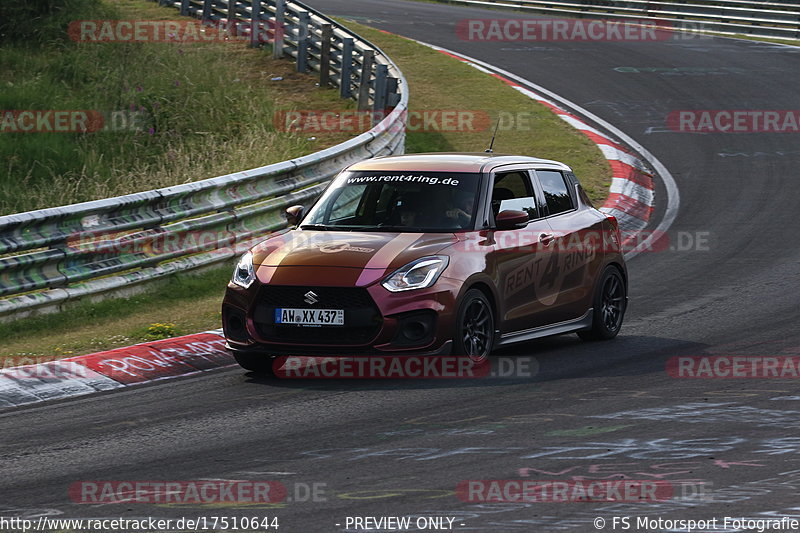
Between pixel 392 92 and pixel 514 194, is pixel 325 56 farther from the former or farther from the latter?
pixel 514 194

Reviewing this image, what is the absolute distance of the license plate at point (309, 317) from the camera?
30.2ft

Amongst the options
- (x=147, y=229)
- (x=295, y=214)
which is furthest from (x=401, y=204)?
(x=147, y=229)

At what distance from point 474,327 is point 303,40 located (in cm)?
1573

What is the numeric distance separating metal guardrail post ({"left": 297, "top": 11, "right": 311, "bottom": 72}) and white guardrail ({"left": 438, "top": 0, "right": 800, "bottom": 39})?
1724cm

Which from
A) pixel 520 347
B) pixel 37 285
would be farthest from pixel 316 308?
pixel 37 285

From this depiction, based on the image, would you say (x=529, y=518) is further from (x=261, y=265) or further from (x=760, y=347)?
(x=760, y=347)

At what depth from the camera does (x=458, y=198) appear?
10.3 meters

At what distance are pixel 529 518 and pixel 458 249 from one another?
4.14 m

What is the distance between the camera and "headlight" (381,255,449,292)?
9.27 meters

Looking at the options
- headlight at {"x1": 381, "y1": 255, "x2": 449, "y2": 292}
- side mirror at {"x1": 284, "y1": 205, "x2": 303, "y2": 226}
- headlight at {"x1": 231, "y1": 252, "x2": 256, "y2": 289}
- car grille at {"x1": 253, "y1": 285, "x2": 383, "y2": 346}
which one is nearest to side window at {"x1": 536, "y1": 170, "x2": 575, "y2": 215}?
headlight at {"x1": 381, "y1": 255, "x2": 449, "y2": 292}

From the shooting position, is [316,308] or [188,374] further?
[188,374]

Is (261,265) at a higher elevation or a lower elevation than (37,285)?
higher

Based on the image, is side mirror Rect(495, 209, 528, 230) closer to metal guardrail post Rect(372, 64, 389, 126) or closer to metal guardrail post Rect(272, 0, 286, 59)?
metal guardrail post Rect(372, 64, 389, 126)

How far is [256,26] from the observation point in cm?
2662
